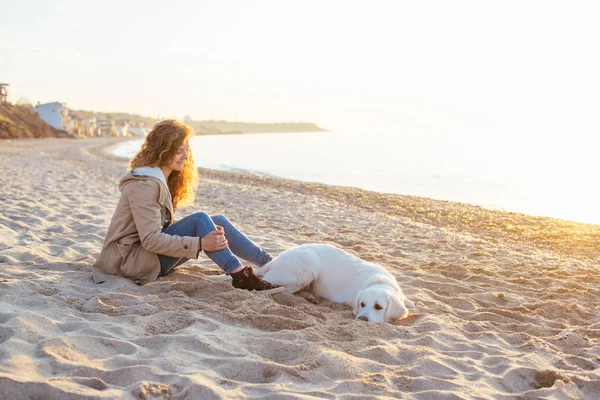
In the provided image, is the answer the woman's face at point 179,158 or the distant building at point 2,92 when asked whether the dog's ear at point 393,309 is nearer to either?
the woman's face at point 179,158

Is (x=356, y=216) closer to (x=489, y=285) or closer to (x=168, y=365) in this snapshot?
(x=489, y=285)

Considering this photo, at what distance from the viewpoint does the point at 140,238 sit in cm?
425

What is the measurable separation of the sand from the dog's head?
11 centimetres

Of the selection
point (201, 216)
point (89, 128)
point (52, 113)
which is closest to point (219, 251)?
point (201, 216)

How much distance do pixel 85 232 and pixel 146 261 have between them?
2.51 meters

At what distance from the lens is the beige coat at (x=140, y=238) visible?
4219 millimetres

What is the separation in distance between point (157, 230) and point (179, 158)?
0.62 m

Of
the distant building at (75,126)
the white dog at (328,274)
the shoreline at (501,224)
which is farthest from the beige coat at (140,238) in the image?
the distant building at (75,126)

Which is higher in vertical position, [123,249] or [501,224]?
[501,224]

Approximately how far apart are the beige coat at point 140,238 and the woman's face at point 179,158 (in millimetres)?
228

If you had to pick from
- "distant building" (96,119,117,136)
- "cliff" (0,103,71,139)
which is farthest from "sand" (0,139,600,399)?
"distant building" (96,119,117,136)

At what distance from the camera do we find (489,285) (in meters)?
5.17

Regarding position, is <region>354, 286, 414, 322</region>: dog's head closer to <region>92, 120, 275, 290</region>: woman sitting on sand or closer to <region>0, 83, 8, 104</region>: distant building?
<region>92, 120, 275, 290</region>: woman sitting on sand

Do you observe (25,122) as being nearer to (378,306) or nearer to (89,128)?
(89,128)
